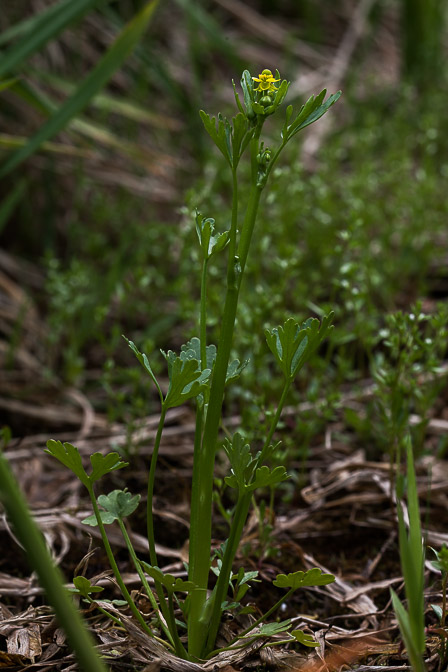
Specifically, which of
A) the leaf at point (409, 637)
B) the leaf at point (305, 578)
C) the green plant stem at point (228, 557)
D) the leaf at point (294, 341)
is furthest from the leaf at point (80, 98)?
the leaf at point (409, 637)

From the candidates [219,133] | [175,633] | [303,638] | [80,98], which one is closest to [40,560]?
[175,633]

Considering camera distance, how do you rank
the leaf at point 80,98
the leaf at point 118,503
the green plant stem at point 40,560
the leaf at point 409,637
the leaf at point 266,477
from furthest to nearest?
the leaf at point 80,98, the leaf at point 118,503, the leaf at point 266,477, the leaf at point 409,637, the green plant stem at point 40,560

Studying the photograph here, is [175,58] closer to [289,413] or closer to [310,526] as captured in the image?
[289,413]

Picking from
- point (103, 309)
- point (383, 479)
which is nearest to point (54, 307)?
point (103, 309)

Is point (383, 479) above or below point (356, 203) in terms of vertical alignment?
below

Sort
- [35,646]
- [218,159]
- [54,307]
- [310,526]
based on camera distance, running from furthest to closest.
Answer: [218,159] < [54,307] < [310,526] < [35,646]

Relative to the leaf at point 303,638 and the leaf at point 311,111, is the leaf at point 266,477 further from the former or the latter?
the leaf at point 311,111
